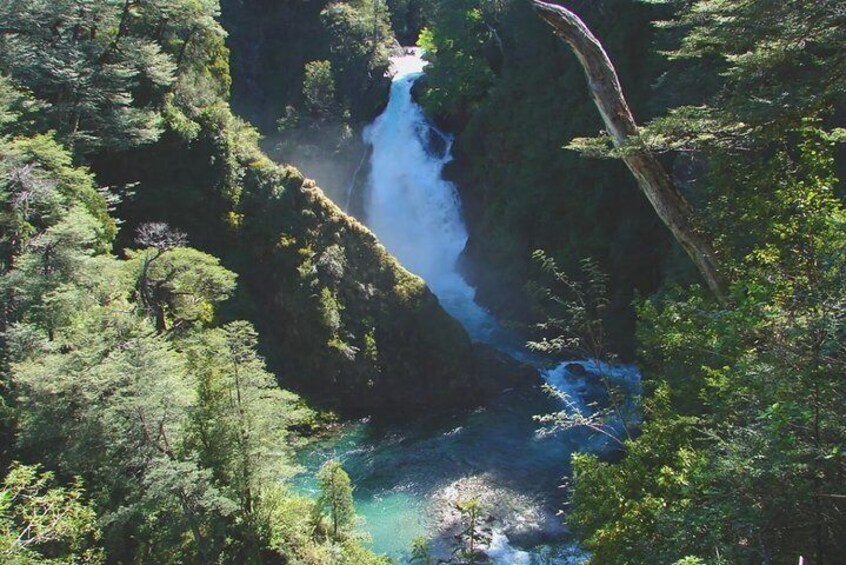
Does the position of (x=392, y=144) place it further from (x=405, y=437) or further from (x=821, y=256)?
(x=821, y=256)

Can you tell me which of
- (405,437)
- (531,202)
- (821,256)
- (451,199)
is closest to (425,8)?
(451,199)

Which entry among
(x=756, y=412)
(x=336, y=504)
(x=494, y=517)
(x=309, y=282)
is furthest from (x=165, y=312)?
(x=756, y=412)

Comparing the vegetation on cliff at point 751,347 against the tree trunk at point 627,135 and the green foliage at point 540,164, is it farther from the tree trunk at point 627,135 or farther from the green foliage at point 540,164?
the green foliage at point 540,164

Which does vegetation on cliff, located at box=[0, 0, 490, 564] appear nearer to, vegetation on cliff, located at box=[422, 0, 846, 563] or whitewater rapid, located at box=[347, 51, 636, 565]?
whitewater rapid, located at box=[347, 51, 636, 565]

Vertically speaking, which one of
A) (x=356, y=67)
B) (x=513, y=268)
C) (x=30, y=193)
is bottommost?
(x=30, y=193)

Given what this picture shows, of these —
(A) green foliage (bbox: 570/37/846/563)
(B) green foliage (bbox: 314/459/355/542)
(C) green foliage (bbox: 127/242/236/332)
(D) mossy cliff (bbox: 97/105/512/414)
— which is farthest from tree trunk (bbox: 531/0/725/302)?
(D) mossy cliff (bbox: 97/105/512/414)
